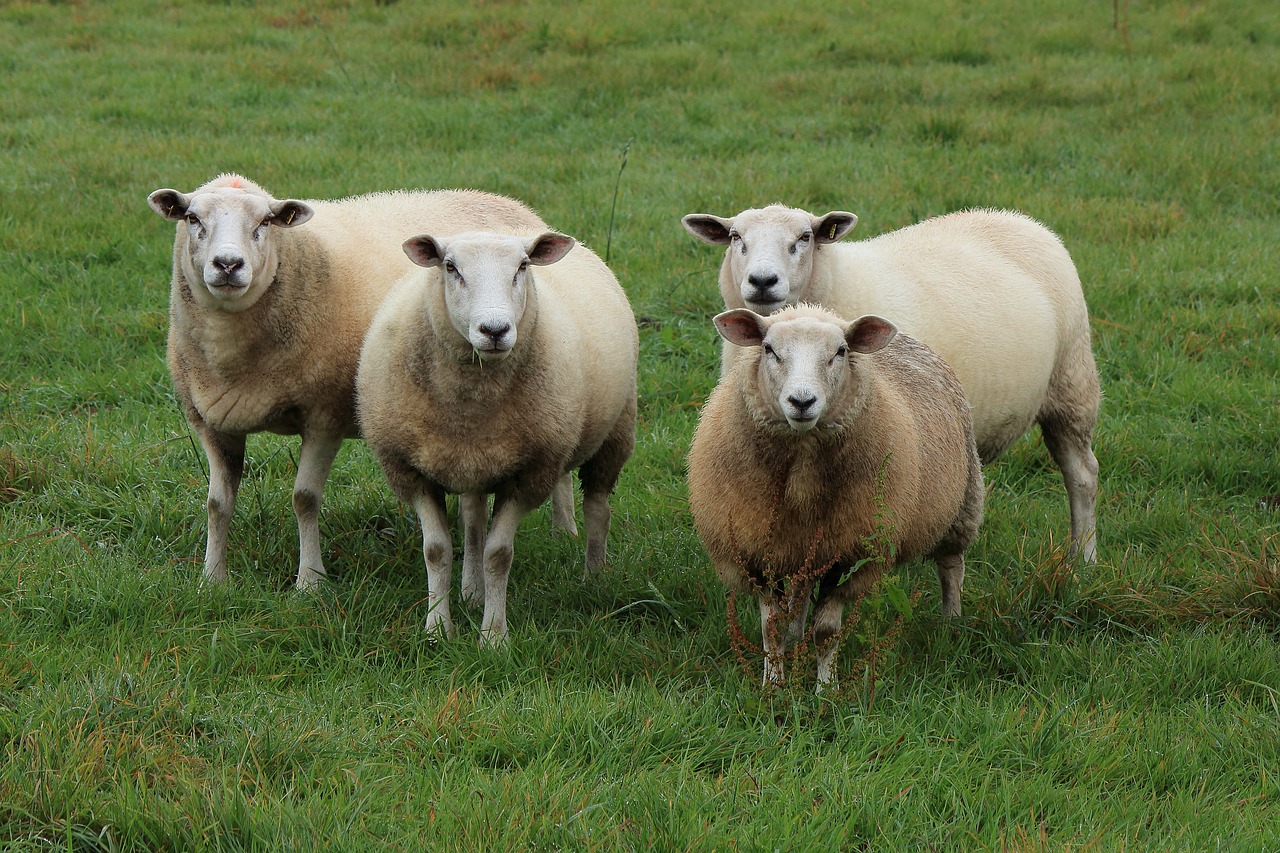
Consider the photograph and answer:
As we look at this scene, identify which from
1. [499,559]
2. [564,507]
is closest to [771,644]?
[499,559]

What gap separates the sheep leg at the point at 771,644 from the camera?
11.9ft

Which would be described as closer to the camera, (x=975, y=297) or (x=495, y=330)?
(x=495, y=330)

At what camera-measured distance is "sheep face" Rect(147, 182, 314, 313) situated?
4.12 meters

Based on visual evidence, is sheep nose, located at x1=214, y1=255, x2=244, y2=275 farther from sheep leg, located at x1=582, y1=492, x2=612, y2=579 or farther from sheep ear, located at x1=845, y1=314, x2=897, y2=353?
sheep ear, located at x1=845, y1=314, x2=897, y2=353

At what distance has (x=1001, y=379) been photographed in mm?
4777

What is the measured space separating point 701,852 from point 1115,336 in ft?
14.8

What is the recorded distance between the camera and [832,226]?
4.74 meters

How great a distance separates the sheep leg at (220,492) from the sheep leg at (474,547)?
810 millimetres

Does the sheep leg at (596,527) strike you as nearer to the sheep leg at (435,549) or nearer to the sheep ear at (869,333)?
the sheep leg at (435,549)

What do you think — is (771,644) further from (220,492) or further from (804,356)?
(220,492)

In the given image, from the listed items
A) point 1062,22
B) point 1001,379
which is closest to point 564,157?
point 1001,379

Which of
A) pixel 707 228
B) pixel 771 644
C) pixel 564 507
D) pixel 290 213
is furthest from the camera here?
pixel 564 507

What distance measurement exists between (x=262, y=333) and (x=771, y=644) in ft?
6.66

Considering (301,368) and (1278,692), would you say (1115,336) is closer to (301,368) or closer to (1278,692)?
(1278,692)
